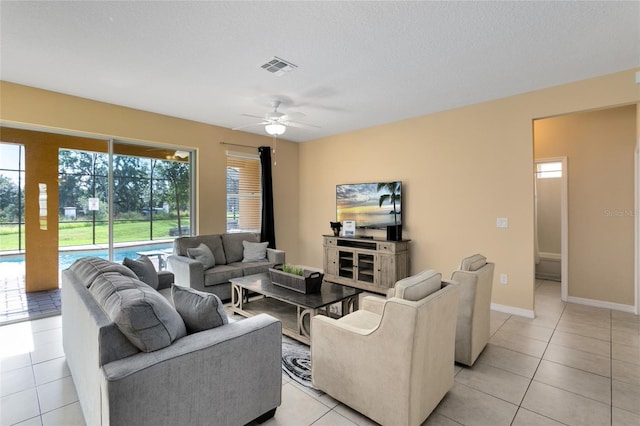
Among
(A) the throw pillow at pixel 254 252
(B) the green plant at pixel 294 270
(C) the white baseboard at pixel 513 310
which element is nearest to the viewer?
(B) the green plant at pixel 294 270

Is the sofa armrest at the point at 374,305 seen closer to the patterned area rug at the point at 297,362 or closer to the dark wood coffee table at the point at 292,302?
the dark wood coffee table at the point at 292,302

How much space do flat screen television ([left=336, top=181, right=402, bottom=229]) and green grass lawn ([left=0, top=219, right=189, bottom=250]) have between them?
2901 mm

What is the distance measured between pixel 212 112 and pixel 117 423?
159 inches

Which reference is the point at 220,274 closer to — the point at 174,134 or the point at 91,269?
the point at 91,269

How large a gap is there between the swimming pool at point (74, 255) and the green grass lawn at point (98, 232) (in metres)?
0.11

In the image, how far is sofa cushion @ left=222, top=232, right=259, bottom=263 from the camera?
15.7 ft

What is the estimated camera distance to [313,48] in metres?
2.61

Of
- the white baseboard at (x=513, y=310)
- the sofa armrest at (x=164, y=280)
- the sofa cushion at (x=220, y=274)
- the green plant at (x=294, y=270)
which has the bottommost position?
the white baseboard at (x=513, y=310)

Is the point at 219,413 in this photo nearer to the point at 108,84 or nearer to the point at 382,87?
the point at 382,87

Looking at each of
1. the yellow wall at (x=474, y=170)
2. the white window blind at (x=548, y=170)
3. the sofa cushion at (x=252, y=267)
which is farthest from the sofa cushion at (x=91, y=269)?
the white window blind at (x=548, y=170)

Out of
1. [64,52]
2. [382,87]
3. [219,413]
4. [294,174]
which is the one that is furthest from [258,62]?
[294,174]

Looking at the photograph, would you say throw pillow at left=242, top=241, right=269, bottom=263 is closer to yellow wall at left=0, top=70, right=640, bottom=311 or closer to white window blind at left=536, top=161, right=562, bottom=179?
yellow wall at left=0, top=70, right=640, bottom=311

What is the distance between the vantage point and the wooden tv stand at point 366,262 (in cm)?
450

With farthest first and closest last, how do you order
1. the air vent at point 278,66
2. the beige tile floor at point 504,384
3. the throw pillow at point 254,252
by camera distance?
the throw pillow at point 254,252, the air vent at point 278,66, the beige tile floor at point 504,384
